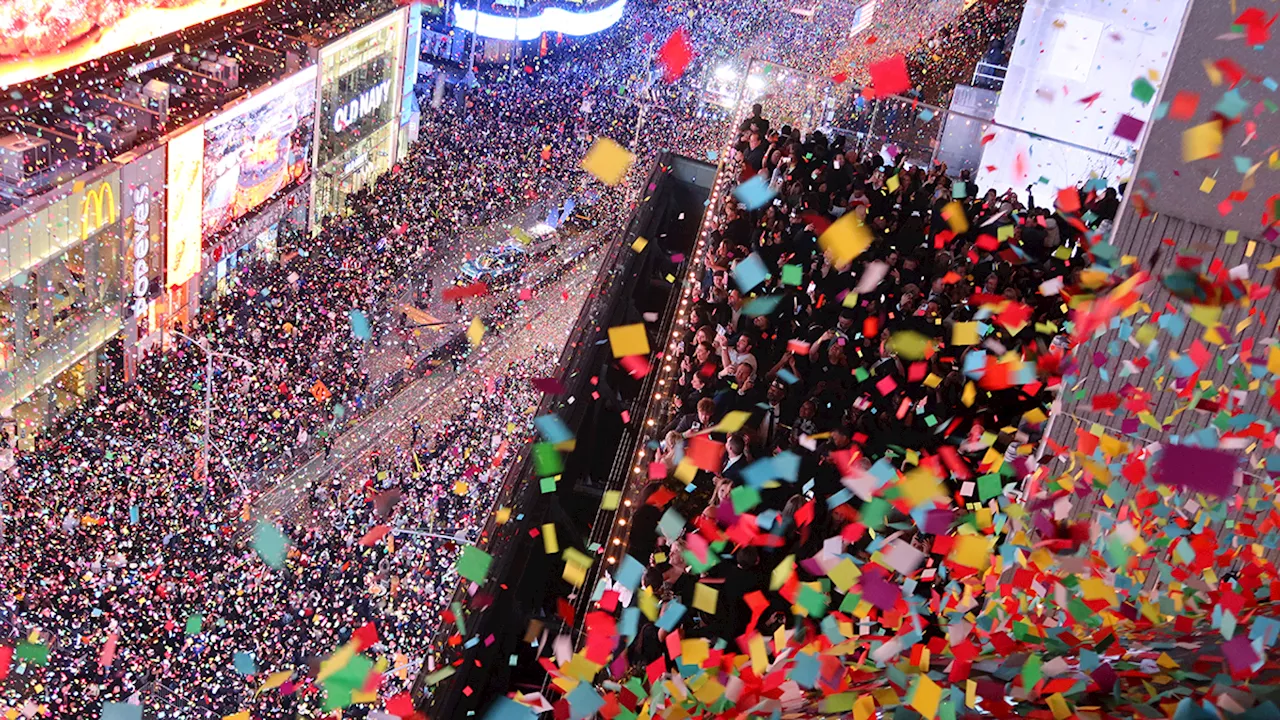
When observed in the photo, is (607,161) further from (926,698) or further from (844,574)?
(926,698)

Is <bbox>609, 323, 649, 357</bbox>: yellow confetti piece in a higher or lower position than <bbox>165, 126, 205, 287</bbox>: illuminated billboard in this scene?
higher

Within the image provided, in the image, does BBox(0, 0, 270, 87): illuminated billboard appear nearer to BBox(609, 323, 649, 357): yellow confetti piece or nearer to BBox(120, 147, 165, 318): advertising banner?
BBox(120, 147, 165, 318): advertising banner

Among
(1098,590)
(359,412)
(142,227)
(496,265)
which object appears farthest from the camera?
(496,265)

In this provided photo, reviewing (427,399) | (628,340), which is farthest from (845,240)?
(427,399)

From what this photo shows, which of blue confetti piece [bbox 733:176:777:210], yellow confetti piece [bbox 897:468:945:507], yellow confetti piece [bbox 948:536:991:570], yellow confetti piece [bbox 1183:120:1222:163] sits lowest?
yellow confetti piece [bbox 897:468:945:507]

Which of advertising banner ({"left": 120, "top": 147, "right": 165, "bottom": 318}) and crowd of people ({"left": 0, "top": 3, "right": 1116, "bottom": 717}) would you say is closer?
crowd of people ({"left": 0, "top": 3, "right": 1116, "bottom": 717})

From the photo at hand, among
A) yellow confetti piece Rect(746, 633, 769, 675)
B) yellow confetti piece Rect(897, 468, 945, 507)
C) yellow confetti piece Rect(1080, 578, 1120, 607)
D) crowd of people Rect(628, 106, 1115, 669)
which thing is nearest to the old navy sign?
crowd of people Rect(628, 106, 1115, 669)

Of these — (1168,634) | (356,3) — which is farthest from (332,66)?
(1168,634)
